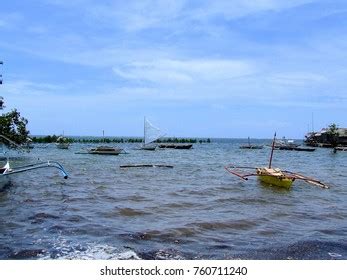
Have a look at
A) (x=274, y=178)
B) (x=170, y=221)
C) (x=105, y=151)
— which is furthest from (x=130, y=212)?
(x=105, y=151)

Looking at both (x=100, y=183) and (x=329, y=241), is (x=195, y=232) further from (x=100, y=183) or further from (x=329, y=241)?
(x=100, y=183)

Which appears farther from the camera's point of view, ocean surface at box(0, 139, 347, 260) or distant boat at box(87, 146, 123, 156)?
distant boat at box(87, 146, 123, 156)

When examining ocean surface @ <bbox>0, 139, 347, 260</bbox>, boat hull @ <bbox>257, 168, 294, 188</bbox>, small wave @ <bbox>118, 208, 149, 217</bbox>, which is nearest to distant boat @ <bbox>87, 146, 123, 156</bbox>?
ocean surface @ <bbox>0, 139, 347, 260</bbox>

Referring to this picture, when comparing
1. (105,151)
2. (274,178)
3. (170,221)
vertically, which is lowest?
(170,221)

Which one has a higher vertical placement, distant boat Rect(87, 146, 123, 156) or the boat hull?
distant boat Rect(87, 146, 123, 156)

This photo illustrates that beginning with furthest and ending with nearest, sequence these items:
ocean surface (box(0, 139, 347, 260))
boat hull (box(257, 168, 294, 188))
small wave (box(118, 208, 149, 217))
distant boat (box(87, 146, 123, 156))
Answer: distant boat (box(87, 146, 123, 156))
boat hull (box(257, 168, 294, 188))
small wave (box(118, 208, 149, 217))
ocean surface (box(0, 139, 347, 260))

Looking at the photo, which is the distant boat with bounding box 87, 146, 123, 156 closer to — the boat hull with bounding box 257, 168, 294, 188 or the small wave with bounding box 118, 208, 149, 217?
the boat hull with bounding box 257, 168, 294, 188

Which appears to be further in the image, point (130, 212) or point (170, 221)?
point (130, 212)

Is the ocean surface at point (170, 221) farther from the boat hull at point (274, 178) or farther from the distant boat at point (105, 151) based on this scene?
the distant boat at point (105, 151)

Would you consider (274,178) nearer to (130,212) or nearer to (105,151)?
(130,212)

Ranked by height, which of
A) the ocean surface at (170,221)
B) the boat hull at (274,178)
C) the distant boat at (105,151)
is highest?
the distant boat at (105,151)

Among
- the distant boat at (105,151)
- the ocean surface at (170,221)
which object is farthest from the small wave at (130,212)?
the distant boat at (105,151)

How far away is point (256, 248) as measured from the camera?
10.6m
